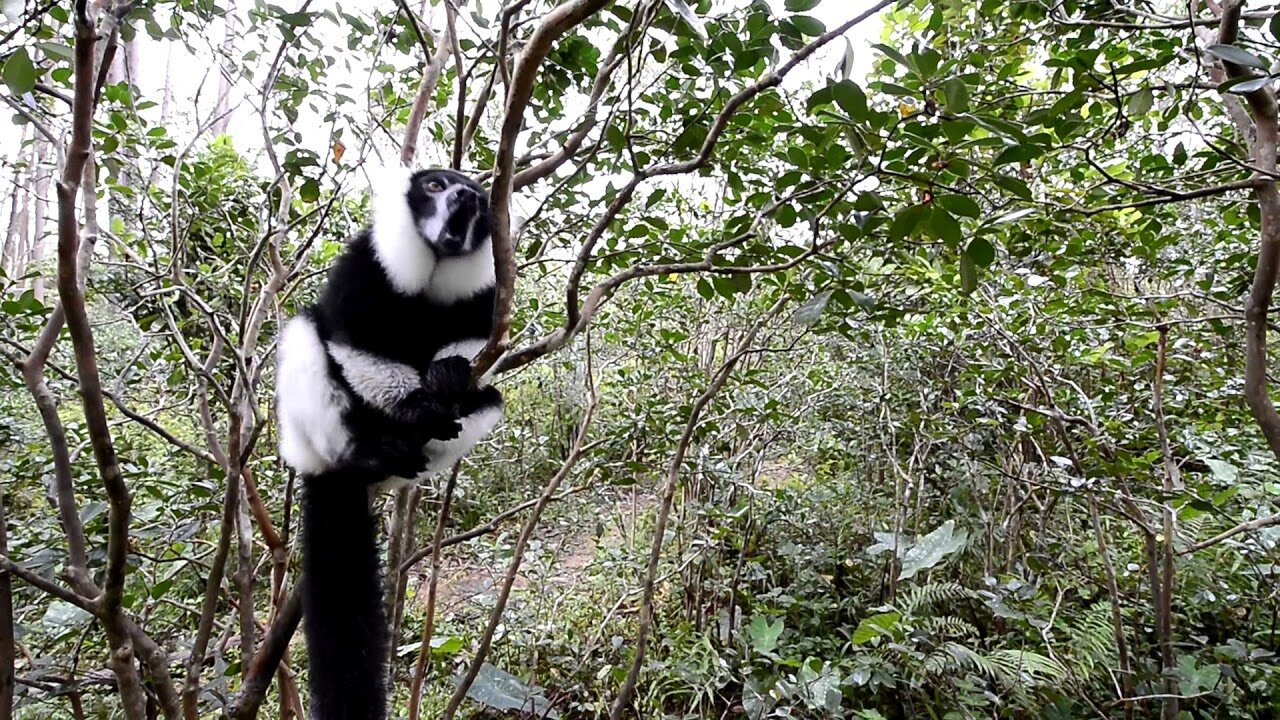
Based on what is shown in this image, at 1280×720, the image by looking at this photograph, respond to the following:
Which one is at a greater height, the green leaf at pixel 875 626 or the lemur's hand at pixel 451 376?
the lemur's hand at pixel 451 376

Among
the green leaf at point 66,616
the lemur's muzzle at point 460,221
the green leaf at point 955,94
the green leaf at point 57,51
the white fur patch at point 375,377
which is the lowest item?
the green leaf at point 66,616

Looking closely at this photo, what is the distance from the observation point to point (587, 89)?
289 centimetres

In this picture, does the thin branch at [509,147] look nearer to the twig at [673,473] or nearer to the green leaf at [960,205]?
the green leaf at [960,205]

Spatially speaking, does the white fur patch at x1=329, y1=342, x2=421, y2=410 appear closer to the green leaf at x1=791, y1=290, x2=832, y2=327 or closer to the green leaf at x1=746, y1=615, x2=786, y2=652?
the green leaf at x1=791, y1=290, x2=832, y2=327

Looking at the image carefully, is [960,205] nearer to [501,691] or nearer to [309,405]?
[309,405]

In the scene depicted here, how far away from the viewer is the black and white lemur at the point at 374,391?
6.70ft

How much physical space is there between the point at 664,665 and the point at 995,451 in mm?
2581

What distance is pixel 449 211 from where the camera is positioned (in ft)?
7.98

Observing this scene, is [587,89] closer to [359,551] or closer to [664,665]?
[359,551]

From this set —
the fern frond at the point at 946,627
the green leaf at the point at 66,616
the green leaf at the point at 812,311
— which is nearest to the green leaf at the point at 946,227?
the green leaf at the point at 812,311

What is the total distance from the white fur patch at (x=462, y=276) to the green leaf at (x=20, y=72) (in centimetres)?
124

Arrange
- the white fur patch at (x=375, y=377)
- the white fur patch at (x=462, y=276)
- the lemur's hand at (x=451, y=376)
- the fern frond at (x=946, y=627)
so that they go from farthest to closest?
1. the fern frond at (x=946, y=627)
2. the white fur patch at (x=462, y=276)
3. the white fur patch at (x=375, y=377)
4. the lemur's hand at (x=451, y=376)

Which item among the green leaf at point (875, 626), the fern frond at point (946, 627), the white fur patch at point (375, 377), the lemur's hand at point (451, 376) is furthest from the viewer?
the fern frond at point (946, 627)

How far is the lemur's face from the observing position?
95.7 inches
